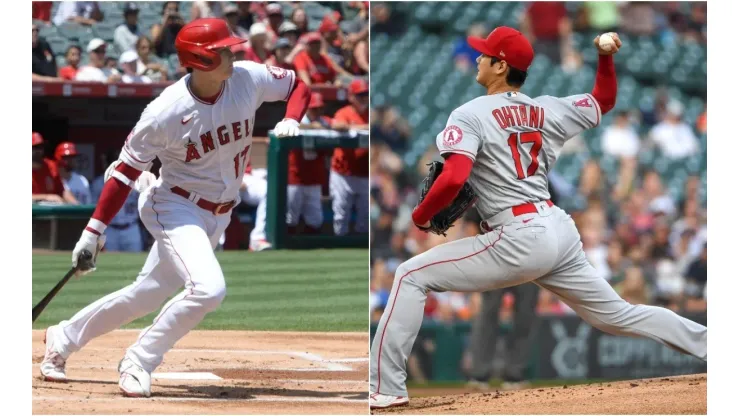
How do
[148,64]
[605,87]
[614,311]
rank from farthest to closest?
[148,64], [605,87], [614,311]

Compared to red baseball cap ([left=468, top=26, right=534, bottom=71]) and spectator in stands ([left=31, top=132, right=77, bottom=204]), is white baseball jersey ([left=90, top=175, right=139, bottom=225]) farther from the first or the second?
red baseball cap ([left=468, top=26, right=534, bottom=71])

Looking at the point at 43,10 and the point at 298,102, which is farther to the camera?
the point at 43,10

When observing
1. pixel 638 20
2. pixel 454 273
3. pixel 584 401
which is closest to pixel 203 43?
pixel 454 273

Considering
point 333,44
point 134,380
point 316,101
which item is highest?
point 333,44

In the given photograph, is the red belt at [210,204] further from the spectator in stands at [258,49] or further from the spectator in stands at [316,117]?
the spectator in stands at [258,49]

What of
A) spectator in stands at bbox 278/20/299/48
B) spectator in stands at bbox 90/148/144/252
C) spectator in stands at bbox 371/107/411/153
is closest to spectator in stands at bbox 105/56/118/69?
spectator in stands at bbox 90/148/144/252

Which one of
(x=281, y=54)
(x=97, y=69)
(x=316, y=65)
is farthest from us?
(x=316, y=65)

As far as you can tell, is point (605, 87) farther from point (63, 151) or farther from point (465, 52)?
point (465, 52)
